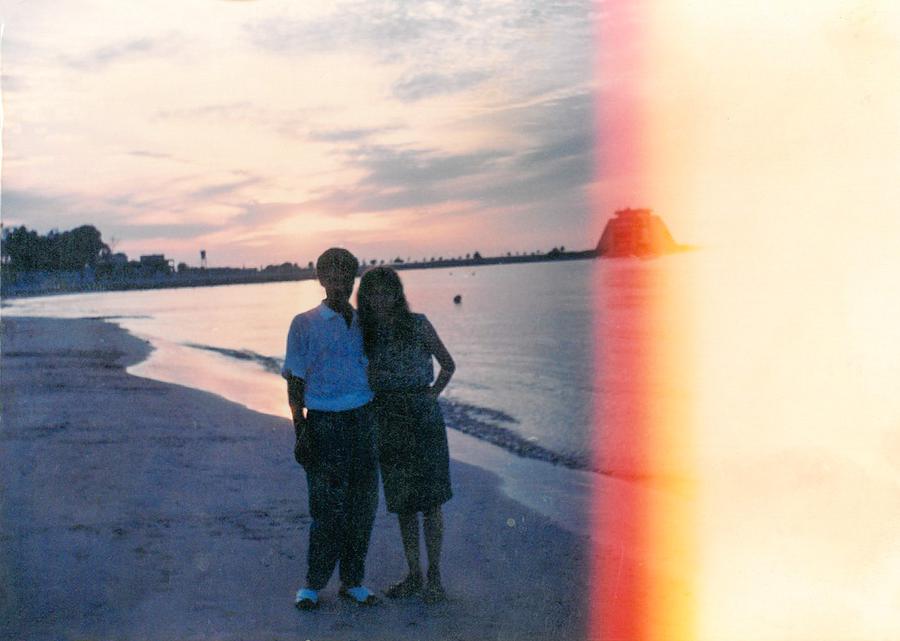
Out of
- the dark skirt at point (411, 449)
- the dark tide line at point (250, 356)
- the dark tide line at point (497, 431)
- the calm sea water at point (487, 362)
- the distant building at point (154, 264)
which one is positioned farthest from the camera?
the distant building at point (154, 264)

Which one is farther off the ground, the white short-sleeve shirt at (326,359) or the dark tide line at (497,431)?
the white short-sleeve shirt at (326,359)

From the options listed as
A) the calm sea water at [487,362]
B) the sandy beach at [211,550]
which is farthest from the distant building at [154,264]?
the sandy beach at [211,550]

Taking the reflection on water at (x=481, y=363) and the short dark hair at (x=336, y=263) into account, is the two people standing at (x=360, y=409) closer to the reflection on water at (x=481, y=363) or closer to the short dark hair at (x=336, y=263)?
the short dark hair at (x=336, y=263)

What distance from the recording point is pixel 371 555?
5273 millimetres

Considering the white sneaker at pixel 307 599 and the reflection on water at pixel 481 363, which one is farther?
the reflection on water at pixel 481 363

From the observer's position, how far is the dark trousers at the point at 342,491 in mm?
4148

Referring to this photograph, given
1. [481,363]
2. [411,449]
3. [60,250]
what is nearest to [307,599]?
[411,449]

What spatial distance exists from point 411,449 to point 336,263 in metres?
1.01

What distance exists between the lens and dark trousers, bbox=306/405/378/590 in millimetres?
4148

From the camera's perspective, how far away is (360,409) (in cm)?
416

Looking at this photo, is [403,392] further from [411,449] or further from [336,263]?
[336,263]

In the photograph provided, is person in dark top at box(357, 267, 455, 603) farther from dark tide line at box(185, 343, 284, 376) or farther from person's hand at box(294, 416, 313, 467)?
dark tide line at box(185, 343, 284, 376)

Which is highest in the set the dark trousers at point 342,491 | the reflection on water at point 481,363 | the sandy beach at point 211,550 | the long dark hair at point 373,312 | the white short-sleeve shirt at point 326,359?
the long dark hair at point 373,312

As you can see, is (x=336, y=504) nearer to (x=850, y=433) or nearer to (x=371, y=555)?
(x=371, y=555)
